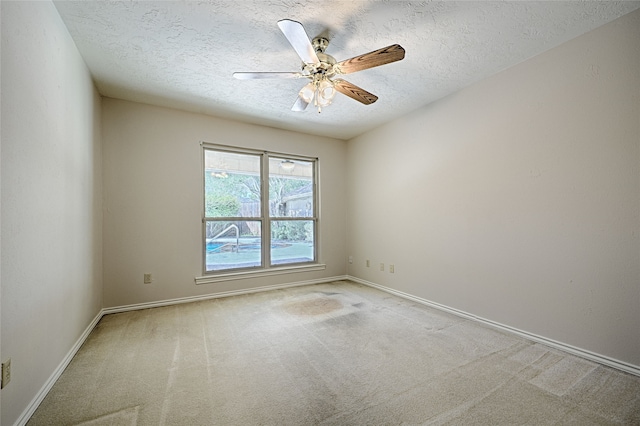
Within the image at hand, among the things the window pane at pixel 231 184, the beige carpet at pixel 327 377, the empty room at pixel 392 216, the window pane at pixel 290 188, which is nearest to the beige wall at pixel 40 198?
the empty room at pixel 392 216

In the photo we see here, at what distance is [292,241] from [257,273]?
81 cm

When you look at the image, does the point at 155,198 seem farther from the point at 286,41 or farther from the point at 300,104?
the point at 286,41

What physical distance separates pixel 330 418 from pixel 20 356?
1.70 meters

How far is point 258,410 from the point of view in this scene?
5.10 ft

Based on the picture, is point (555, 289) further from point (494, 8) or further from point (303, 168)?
point (303, 168)

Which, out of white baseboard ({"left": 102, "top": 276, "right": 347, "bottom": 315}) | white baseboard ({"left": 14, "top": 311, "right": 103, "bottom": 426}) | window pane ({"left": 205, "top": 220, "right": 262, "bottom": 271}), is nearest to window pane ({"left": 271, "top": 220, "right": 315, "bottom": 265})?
window pane ({"left": 205, "top": 220, "right": 262, "bottom": 271})

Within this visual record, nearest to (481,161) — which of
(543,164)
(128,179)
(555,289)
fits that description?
(543,164)

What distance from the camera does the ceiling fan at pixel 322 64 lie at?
5.90 feet

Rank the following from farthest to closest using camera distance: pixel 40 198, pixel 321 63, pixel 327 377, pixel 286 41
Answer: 1. pixel 286 41
2. pixel 321 63
3. pixel 327 377
4. pixel 40 198

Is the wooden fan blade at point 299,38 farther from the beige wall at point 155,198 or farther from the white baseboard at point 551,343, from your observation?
the white baseboard at point 551,343

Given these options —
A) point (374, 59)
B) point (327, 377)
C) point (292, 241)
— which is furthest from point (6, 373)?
point (292, 241)

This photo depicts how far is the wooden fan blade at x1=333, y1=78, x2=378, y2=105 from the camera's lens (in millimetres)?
2355

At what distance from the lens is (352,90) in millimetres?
2453

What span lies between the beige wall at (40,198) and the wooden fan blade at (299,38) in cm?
141
